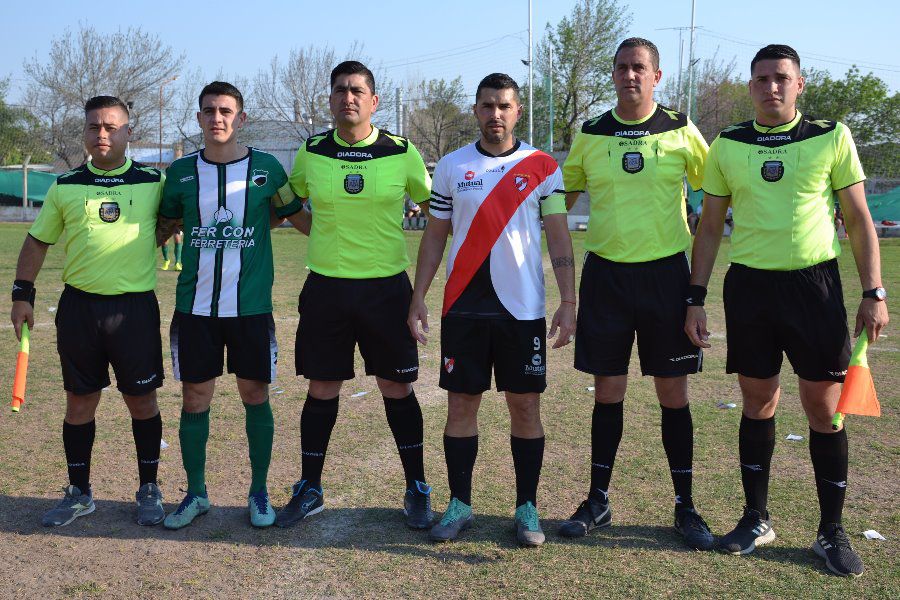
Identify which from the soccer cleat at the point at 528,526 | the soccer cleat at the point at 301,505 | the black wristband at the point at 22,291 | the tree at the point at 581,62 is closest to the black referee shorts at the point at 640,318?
the soccer cleat at the point at 528,526

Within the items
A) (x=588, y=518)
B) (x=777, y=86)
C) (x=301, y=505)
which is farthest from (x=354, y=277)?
(x=777, y=86)

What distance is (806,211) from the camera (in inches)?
165

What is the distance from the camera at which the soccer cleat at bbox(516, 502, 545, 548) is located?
437 cm

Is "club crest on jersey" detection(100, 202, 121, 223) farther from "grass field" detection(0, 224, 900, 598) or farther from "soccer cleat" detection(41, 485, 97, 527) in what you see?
"grass field" detection(0, 224, 900, 598)

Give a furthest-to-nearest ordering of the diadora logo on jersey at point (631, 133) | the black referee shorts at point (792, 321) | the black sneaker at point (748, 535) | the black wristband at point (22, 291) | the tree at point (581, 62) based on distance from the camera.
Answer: the tree at point (581, 62) → the black wristband at point (22, 291) → the diadora logo on jersey at point (631, 133) → the black sneaker at point (748, 535) → the black referee shorts at point (792, 321)

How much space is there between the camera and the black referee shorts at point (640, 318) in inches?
177

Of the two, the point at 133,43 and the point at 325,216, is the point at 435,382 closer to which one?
the point at 325,216

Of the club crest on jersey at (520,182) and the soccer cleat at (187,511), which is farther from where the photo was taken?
the soccer cleat at (187,511)

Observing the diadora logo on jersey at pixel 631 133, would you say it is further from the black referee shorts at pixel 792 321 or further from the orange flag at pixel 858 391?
the orange flag at pixel 858 391

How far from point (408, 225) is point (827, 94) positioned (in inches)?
888

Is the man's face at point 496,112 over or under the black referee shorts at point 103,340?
over

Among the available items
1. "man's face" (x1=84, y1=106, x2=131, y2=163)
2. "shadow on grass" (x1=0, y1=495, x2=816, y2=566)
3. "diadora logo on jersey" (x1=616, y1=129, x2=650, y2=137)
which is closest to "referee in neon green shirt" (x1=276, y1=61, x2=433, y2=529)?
"shadow on grass" (x1=0, y1=495, x2=816, y2=566)

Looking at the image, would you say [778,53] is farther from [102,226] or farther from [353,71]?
[102,226]

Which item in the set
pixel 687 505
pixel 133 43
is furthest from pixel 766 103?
pixel 133 43
